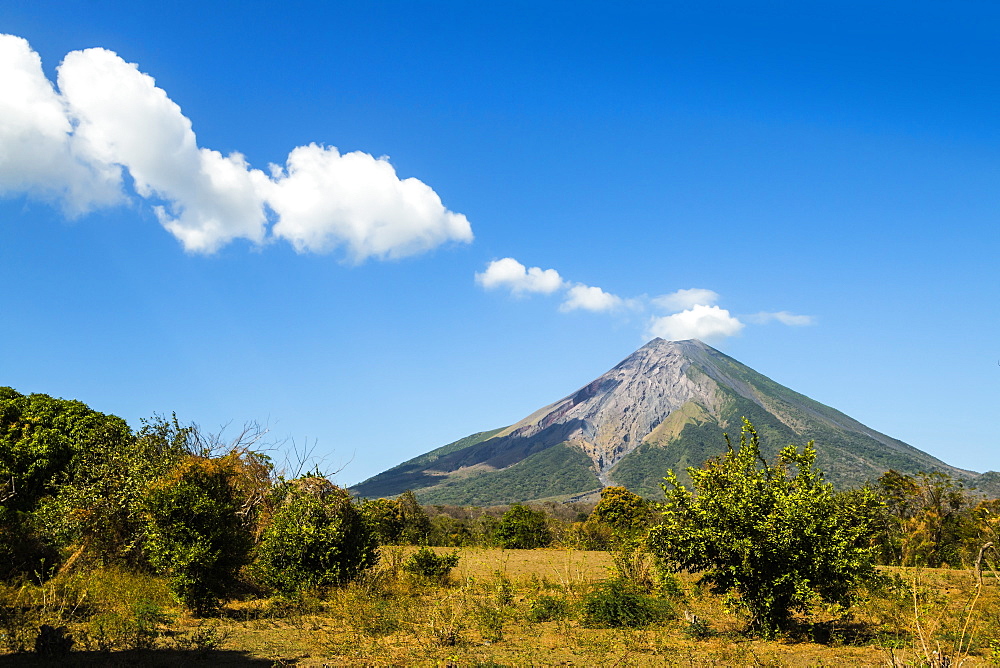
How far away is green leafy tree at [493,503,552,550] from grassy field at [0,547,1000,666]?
1697 cm

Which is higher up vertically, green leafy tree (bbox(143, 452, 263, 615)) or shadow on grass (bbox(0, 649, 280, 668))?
green leafy tree (bbox(143, 452, 263, 615))

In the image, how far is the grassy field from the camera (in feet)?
33.1

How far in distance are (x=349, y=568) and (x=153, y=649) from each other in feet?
18.1

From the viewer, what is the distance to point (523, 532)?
33688 millimetres

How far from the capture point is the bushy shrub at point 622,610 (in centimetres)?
1278

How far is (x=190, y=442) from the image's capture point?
22.2 meters

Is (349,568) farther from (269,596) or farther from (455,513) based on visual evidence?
(455,513)

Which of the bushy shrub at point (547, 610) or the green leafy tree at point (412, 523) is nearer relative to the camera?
the bushy shrub at point (547, 610)

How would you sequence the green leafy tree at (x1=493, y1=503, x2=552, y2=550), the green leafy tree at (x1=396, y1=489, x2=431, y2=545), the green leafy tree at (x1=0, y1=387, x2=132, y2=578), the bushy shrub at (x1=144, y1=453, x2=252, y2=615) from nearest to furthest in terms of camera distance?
1. the bushy shrub at (x1=144, y1=453, x2=252, y2=615)
2. the green leafy tree at (x1=0, y1=387, x2=132, y2=578)
3. the green leafy tree at (x1=396, y1=489, x2=431, y2=545)
4. the green leafy tree at (x1=493, y1=503, x2=552, y2=550)

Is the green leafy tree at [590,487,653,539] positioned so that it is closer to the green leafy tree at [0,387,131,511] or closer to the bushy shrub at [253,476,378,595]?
the bushy shrub at [253,476,378,595]

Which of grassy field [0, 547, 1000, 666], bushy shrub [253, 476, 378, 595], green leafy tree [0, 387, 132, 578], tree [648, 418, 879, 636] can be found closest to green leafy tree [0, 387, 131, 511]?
green leafy tree [0, 387, 132, 578]

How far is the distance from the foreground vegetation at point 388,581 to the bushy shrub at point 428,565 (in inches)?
2.0

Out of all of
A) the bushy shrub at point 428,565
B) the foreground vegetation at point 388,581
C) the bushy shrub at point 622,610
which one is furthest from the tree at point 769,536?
the bushy shrub at point 428,565

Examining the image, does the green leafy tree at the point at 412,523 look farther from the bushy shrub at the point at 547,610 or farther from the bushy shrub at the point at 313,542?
the bushy shrub at the point at 547,610
